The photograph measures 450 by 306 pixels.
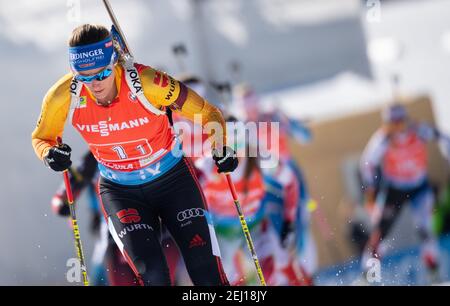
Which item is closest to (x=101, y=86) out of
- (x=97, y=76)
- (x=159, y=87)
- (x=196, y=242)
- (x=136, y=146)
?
(x=97, y=76)

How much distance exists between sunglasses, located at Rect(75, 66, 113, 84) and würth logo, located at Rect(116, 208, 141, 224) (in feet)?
2.54

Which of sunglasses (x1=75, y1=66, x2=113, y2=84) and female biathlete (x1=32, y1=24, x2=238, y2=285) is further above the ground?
sunglasses (x1=75, y1=66, x2=113, y2=84)

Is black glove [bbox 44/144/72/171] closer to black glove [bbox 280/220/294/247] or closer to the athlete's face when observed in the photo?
the athlete's face

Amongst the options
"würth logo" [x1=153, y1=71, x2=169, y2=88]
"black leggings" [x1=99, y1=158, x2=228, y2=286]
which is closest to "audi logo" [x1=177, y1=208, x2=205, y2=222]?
"black leggings" [x1=99, y1=158, x2=228, y2=286]

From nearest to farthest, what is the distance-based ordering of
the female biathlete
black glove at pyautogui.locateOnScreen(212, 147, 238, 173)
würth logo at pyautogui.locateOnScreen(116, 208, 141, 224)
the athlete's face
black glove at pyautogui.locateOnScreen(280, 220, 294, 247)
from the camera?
the athlete's face
the female biathlete
würth logo at pyautogui.locateOnScreen(116, 208, 141, 224)
black glove at pyautogui.locateOnScreen(212, 147, 238, 173)
black glove at pyautogui.locateOnScreen(280, 220, 294, 247)

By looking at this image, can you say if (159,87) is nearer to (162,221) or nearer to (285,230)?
(162,221)

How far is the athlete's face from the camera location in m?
4.97

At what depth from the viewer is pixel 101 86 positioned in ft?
16.4

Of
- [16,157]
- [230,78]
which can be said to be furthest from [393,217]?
[16,157]

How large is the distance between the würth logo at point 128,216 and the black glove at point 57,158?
417 millimetres

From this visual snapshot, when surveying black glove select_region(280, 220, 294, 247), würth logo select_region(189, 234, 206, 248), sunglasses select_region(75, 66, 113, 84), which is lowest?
black glove select_region(280, 220, 294, 247)

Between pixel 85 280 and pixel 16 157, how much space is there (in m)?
3.46

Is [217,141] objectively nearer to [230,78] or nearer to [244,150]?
[244,150]

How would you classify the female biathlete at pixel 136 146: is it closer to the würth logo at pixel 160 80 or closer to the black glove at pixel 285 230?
the würth logo at pixel 160 80
